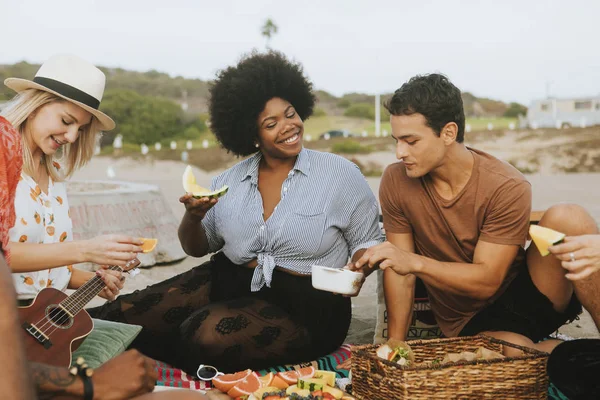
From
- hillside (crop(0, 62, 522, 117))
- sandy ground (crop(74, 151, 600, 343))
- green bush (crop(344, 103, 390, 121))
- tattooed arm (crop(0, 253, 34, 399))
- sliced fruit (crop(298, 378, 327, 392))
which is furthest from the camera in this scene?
hillside (crop(0, 62, 522, 117))

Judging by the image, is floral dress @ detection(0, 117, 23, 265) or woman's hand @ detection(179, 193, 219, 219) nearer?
floral dress @ detection(0, 117, 23, 265)

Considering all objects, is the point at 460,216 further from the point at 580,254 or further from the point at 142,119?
the point at 142,119

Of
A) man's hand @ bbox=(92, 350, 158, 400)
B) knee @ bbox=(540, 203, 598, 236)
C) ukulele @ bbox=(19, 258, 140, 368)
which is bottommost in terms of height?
ukulele @ bbox=(19, 258, 140, 368)

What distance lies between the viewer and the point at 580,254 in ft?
10.4

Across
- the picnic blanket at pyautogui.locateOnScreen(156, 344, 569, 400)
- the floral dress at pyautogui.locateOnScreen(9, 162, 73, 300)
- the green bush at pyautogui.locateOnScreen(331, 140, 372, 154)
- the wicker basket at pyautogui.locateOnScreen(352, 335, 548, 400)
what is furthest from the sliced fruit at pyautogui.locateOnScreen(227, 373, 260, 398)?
the green bush at pyautogui.locateOnScreen(331, 140, 372, 154)

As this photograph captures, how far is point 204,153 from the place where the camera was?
35219 millimetres

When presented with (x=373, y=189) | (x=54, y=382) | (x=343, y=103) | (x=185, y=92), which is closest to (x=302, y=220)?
(x=54, y=382)

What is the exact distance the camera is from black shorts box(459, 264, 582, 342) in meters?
3.98

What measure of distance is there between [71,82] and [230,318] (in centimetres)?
166

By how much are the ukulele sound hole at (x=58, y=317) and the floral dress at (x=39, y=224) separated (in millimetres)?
269

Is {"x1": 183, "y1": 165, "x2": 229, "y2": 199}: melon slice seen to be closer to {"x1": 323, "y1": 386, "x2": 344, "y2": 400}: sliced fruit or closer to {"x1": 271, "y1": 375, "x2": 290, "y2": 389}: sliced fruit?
{"x1": 271, "y1": 375, "x2": 290, "y2": 389}: sliced fruit

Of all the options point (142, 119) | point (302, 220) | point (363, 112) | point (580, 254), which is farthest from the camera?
point (363, 112)

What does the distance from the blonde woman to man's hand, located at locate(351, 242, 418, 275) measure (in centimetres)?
117

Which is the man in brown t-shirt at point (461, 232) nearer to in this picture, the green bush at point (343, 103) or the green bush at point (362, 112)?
the green bush at point (362, 112)
